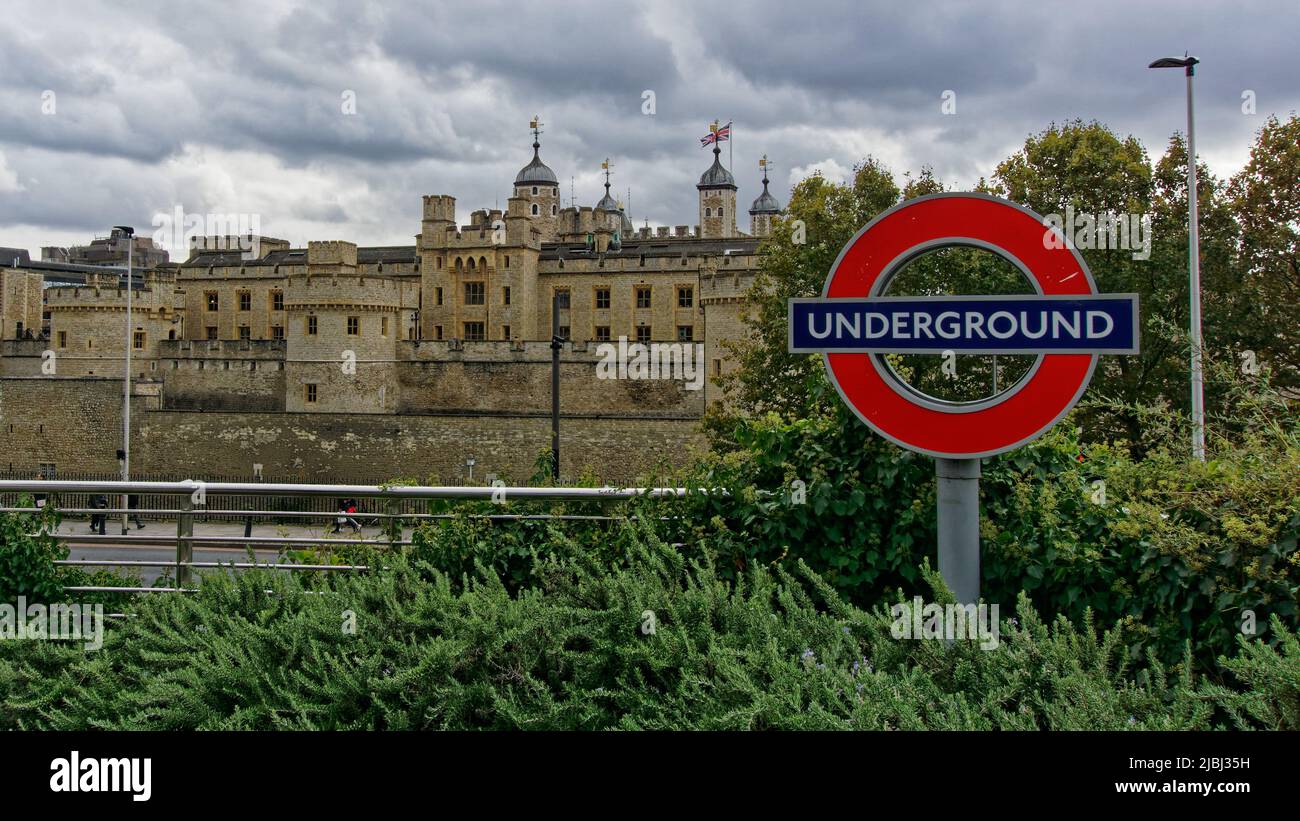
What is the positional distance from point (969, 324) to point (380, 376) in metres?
44.8

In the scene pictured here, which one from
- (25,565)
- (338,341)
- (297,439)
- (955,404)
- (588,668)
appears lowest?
(588,668)

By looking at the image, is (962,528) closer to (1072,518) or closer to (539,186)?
(1072,518)

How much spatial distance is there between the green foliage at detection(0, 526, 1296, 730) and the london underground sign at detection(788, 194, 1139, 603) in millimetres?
714

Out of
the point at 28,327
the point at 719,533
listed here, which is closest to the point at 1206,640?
the point at 719,533

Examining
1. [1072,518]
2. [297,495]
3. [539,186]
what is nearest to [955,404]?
[1072,518]

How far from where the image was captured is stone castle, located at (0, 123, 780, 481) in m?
43.9

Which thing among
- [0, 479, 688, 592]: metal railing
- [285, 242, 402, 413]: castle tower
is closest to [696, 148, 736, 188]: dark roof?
[285, 242, 402, 413]: castle tower

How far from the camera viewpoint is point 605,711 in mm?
4164

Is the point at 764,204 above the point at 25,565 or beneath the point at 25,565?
above

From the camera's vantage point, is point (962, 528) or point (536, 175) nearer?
point (962, 528)

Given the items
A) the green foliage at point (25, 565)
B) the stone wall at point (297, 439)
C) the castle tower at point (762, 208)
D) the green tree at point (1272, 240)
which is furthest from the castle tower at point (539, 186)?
the green foliage at point (25, 565)

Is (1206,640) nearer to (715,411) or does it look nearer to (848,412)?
(848,412)

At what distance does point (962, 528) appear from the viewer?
16.0 feet
